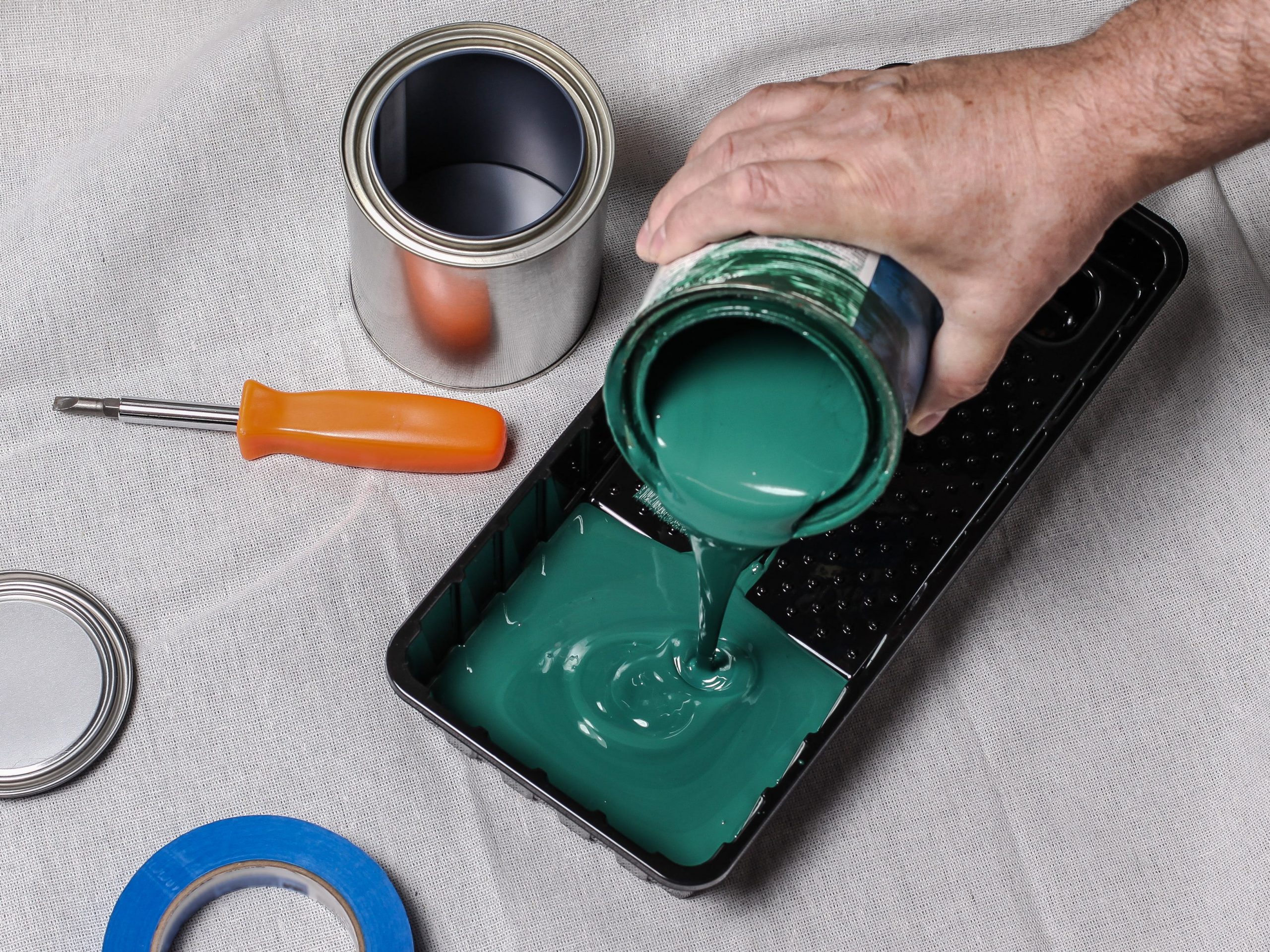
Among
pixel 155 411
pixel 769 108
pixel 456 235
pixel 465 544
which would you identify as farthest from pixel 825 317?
pixel 155 411

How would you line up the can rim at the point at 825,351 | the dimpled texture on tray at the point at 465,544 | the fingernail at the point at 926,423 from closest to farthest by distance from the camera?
the can rim at the point at 825,351 → the fingernail at the point at 926,423 → the dimpled texture on tray at the point at 465,544

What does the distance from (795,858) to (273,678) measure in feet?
1.13

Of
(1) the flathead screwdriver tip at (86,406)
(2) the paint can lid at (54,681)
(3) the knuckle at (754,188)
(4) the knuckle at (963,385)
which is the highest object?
(3) the knuckle at (754,188)

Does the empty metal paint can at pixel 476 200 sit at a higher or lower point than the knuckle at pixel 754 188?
lower

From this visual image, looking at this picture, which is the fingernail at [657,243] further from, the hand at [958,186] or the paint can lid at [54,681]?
the paint can lid at [54,681]

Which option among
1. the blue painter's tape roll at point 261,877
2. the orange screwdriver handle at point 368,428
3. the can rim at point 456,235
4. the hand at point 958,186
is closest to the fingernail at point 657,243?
the hand at point 958,186

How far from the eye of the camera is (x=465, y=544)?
0.84 meters

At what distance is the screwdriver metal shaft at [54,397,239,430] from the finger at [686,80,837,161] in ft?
1.16

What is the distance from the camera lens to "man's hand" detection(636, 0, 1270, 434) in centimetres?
58

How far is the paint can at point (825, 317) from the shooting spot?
1.80 ft

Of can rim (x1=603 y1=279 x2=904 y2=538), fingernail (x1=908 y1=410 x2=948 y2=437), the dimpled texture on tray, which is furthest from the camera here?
the dimpled texture on tray

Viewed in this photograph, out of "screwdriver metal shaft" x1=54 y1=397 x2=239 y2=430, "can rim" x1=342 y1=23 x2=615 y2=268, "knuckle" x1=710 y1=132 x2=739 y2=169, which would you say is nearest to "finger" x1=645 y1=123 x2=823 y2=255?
"knuckle" x1=710 y1=132 x2=739 y2=169

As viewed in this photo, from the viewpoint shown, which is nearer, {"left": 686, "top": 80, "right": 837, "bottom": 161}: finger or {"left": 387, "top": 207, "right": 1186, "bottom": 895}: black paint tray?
{"left": 686, "top": 80, "right": 837, "bottom": 161}: finger

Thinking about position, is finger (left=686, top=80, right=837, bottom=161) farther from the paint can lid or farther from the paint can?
the paint can lid
